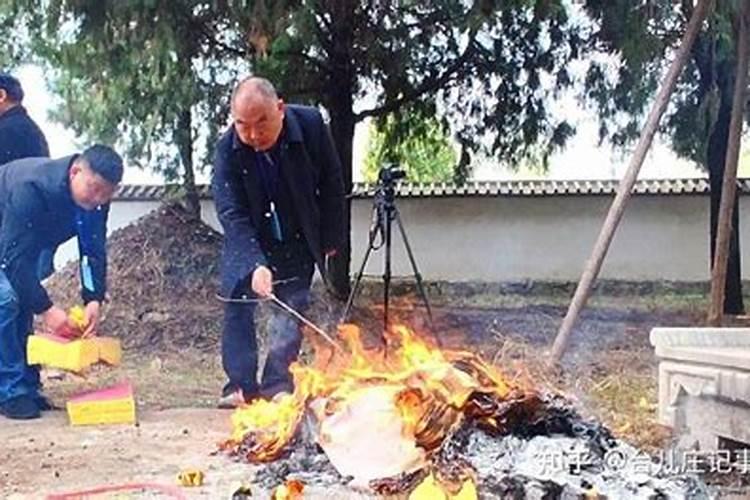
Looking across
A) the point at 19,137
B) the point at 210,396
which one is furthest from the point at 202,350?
the point at 19,137

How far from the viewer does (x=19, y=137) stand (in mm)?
5547

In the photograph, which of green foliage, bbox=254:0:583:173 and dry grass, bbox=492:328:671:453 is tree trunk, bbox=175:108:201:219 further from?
dry grass, bbox=492:328:671:453

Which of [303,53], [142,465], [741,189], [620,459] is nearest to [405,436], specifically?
[620,459]

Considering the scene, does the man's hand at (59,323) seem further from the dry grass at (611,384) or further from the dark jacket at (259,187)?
the dry grass at (611,384)

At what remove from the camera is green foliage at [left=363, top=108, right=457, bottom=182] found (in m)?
9.94

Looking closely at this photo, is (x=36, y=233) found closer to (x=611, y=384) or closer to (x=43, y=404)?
(x=43, y=404)

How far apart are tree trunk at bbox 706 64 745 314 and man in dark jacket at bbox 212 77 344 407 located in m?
5.81

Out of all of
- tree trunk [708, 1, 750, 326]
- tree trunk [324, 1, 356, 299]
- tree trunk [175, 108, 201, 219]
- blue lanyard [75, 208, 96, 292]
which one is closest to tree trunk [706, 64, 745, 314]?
tree trunk [708, 1, 750, 326]

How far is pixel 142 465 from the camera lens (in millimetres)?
3641

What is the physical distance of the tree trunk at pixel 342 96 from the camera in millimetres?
8414

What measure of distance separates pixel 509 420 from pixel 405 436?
333 millimetres

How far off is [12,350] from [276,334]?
1.23 meters

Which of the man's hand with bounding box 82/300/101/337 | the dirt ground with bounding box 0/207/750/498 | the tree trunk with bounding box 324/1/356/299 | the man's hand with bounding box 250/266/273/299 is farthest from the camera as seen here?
the tree trunk with bounding box 324/1/356/299

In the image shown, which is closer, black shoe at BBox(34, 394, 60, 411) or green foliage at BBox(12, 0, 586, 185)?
black shoe at BBox(34, 394, 60, 411)
